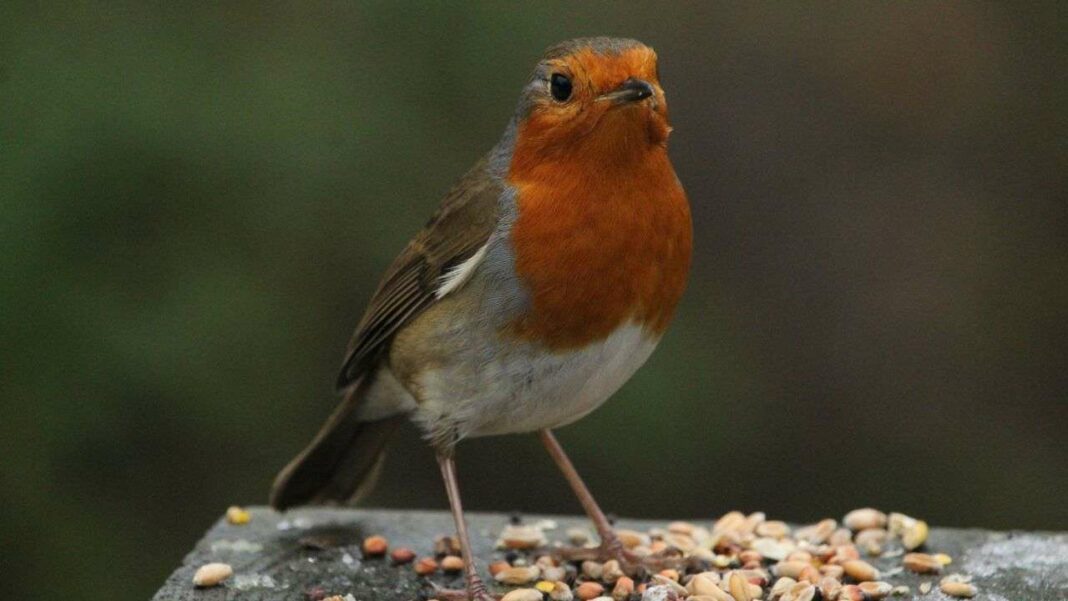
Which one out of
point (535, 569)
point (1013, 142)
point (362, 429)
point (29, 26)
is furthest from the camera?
point (1013, 142)

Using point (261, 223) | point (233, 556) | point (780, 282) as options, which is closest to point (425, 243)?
point (233, 556)

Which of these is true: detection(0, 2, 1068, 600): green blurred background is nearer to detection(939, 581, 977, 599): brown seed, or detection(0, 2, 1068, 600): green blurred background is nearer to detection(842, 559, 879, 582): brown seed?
detection(842, 559, 879, 582): brown seed

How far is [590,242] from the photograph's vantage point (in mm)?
3854

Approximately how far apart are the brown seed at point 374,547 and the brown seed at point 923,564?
1.39 meters

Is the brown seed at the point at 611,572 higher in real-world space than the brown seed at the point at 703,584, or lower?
lower

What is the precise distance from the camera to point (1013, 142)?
6.61 meters

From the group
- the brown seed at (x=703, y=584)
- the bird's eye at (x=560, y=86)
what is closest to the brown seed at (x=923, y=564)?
the brown seed at (x=703, y=584)

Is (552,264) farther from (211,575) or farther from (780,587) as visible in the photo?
(211,575)

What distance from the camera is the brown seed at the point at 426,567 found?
4258 millimetres

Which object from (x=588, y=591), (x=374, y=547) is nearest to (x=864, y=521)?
(x=588, y=591)

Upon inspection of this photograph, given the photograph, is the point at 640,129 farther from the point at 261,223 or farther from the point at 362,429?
the point at 261,223

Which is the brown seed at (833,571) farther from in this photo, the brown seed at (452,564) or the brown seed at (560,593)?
the brown seed at (452,564)

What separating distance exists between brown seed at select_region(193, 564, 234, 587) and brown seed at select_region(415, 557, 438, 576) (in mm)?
496

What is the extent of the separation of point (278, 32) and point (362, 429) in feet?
5.55
